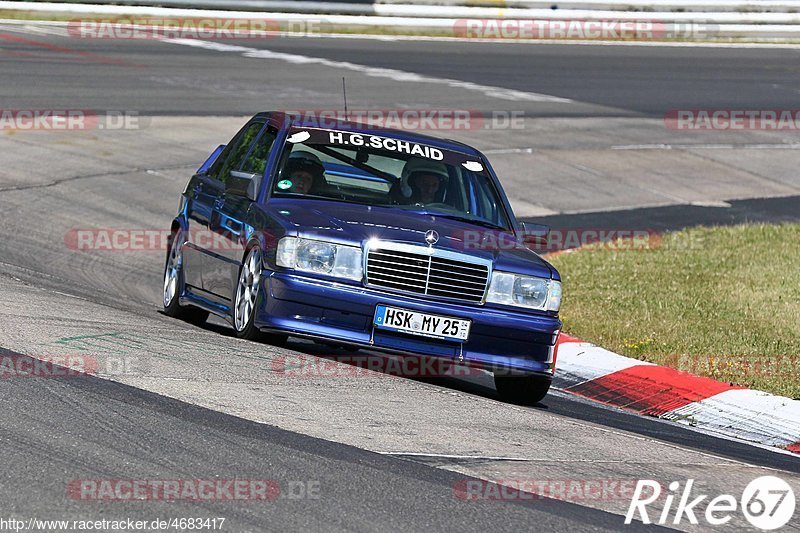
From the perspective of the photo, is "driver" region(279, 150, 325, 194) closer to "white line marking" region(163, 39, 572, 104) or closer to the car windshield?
the car windshield

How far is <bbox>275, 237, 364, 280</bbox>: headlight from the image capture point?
27.3ft

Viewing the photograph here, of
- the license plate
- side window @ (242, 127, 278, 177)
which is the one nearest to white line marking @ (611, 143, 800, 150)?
side window @ (242, 127, 278, 177)

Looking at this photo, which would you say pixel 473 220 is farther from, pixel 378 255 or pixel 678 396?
pixel 678 396

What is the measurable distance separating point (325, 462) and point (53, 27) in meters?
24.4

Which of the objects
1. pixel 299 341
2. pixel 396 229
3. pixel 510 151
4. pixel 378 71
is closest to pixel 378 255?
pixel 396 229

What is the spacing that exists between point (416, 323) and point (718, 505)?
8.54 ft

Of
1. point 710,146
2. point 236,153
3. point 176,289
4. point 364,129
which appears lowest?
point 710,146

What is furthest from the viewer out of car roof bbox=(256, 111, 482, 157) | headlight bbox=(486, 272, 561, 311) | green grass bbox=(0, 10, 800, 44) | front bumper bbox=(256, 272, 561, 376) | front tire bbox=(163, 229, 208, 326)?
green grass bbox=(0, 10, 800, 44)

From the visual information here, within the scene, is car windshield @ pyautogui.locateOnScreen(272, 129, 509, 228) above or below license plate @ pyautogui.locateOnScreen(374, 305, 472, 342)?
above

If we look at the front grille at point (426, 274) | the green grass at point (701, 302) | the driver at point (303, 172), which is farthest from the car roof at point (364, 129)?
the green grass at point (701, 302)

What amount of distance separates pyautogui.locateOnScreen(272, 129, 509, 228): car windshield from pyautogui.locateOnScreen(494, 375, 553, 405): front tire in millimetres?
1066

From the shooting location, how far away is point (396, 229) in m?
8.55

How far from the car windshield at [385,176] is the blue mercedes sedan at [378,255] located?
10mm

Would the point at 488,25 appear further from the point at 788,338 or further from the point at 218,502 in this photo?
the point at 218,502
